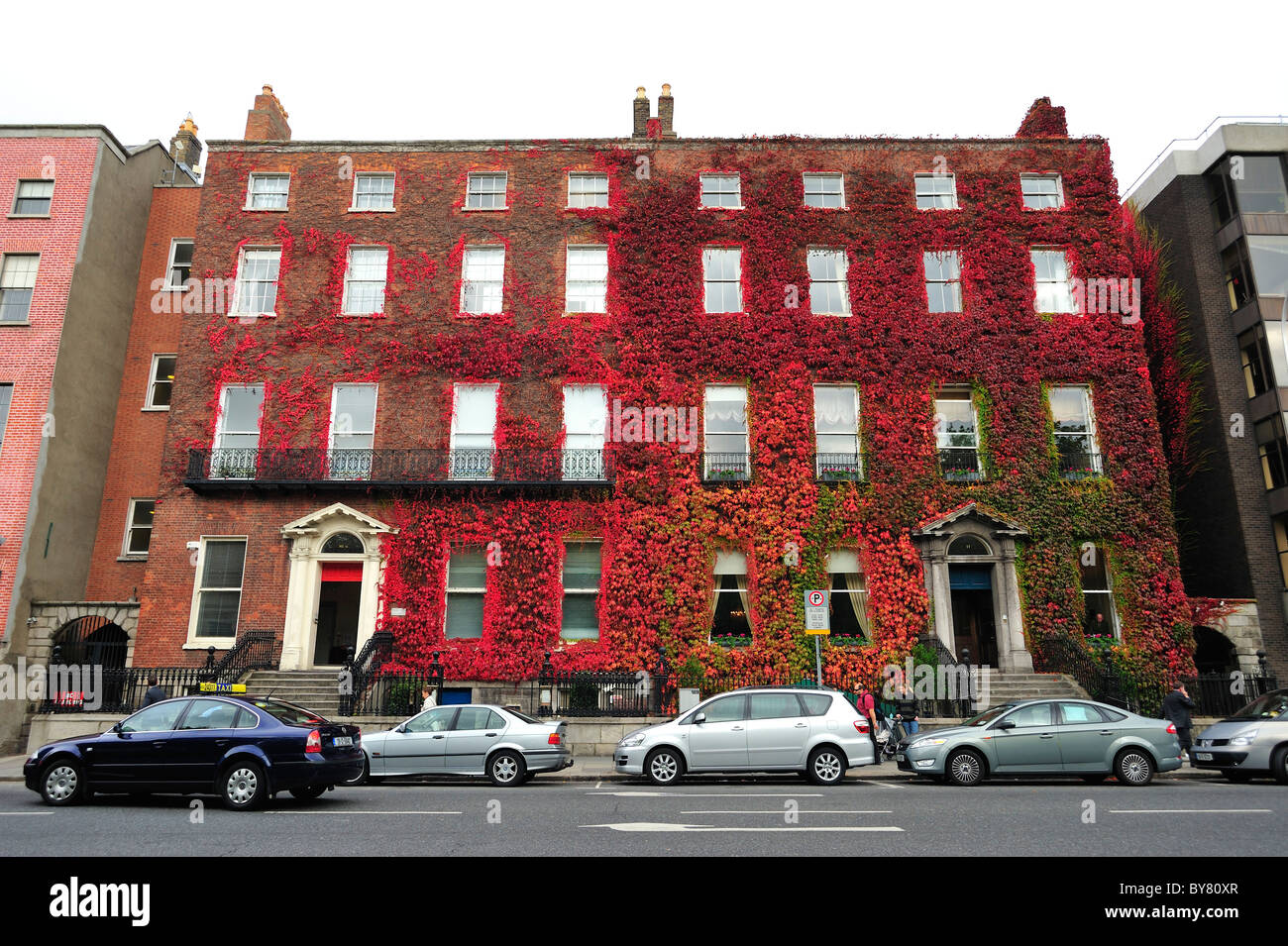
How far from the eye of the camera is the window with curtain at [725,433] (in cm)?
2267

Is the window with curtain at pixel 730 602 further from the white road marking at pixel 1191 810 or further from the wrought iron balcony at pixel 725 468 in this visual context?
the white road marking at pixel 1191 810

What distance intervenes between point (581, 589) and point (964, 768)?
36.3 ft

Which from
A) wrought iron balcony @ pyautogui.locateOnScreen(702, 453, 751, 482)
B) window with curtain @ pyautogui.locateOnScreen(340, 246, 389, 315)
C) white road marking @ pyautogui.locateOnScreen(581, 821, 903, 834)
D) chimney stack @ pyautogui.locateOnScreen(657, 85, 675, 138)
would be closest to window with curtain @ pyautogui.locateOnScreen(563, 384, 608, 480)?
wrought iron balcony @ pyautogui.locateOnScreen(702, 453, 751, 482)

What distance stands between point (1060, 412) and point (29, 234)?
3100cm

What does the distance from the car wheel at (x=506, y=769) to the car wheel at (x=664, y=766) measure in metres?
2.28

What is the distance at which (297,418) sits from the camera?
23.2 metres

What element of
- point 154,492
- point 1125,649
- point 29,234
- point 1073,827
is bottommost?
point 1073,827

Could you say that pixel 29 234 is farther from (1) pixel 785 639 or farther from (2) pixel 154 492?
(1) pixel 785 639

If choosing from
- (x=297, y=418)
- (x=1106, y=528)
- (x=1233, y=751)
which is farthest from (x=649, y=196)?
(x=1233, y=751)

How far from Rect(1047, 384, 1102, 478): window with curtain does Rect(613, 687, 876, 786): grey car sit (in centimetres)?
1316

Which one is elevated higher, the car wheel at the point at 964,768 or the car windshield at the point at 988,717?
the car windshield at the point at 988,717

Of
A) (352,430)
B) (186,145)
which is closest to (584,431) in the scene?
(352,430)

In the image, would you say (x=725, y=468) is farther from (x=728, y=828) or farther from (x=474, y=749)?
(x=728, y=828)

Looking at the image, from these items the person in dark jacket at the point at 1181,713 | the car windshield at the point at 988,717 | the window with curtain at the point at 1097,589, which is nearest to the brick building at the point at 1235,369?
the window with curtain at the point at 1097,589
